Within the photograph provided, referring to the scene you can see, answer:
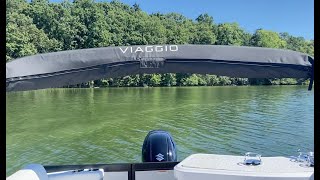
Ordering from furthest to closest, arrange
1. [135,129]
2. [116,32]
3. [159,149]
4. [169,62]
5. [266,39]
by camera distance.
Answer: [266,39] < [116,32] < [135,129] < [159,149] < [169,62]

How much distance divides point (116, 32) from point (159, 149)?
4021 centimetres

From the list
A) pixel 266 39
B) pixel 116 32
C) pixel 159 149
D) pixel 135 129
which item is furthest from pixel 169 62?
pixel 266 39

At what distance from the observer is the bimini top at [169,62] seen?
72.2 inches

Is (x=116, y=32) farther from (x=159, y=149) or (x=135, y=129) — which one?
(x=159, y=149)

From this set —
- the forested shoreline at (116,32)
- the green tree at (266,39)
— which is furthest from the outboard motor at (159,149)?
the green tree at (266,39)

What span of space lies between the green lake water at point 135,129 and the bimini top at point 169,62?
6935 mm

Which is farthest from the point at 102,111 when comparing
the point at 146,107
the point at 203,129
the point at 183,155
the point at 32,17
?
the point at 32,17

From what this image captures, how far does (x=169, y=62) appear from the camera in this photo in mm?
1889

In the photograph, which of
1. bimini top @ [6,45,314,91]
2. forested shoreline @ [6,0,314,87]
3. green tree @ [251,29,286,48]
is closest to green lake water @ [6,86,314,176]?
bimini top @ [6,45,314,91]

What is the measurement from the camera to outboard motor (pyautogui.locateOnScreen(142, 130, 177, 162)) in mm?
3162

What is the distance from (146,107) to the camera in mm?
20828

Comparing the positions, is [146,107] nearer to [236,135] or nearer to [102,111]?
[102,111]

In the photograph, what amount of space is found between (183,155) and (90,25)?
33.9 m

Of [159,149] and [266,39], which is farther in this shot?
[266,39]
